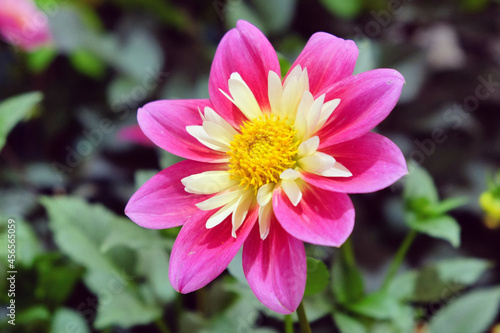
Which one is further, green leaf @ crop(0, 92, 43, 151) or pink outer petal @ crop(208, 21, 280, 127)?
green leaf @ crop(0, 92, 43, 151)

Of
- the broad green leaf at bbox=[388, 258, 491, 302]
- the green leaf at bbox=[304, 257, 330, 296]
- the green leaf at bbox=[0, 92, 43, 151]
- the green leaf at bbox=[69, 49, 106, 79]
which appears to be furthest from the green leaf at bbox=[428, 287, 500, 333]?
the green leaf at bbox=[69, 49, 106, 79]

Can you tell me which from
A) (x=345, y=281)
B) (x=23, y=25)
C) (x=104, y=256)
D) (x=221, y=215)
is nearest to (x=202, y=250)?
(x=221, y=215)

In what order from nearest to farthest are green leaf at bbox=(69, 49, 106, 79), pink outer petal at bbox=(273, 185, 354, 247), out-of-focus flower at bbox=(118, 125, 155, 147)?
pink outer petal at bbox=(273, 185, 354, 247)
out-of-focus flower at bbox=(118, 125, 155, 147)
green leaf at bbox=(69, 49, 106, 79)

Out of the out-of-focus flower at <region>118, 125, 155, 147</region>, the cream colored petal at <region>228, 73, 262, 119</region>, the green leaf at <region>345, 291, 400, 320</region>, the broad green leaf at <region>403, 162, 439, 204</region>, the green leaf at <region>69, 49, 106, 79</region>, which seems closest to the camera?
the cream colored petal at <region>228, 73, 262, 119</region>

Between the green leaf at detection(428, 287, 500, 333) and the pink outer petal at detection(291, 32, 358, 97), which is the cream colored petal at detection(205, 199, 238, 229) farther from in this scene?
the green leaf at detection(428, 287, 500, 333)

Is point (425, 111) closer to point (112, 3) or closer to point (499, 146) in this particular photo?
point (499, 146)

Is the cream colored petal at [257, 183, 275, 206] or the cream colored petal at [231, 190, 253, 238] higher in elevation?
the cream colored petal at [257, 183, 275, 206]

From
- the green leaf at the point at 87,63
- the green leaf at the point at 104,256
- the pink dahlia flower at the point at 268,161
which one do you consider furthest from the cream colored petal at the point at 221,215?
the green leaf at the point at 87,63

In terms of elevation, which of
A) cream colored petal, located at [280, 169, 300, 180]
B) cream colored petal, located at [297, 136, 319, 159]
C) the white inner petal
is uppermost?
the white inner petal
